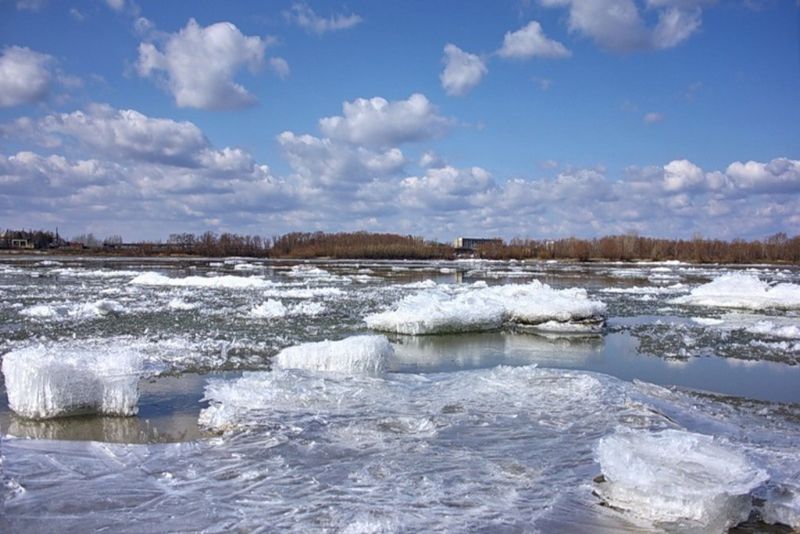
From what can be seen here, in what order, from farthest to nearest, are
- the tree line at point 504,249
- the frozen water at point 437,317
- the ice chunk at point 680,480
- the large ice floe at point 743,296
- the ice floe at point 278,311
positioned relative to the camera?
the tree line at point 504,249 → the large ice floe at point 743,296 → the ice floe at point 278,311 → the frozen water at point 437,317 → the ice chunk at point 680,480

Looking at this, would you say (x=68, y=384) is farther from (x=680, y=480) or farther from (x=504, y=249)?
(x=504, y=249)

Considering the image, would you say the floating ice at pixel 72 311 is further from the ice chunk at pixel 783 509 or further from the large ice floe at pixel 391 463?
the ice chunk at pixel 783 509

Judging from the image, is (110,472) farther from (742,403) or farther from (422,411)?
(742,403)

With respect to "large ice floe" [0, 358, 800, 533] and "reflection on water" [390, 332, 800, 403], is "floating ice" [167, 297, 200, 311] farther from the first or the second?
"large ice floe" [0, 358, 800, 533]

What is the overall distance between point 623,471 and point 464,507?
1296 millimetres

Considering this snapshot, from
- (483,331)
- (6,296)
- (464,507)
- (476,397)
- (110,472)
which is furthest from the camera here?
(6,296)

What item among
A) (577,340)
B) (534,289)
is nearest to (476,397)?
(577,340)

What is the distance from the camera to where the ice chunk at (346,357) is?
929 cm

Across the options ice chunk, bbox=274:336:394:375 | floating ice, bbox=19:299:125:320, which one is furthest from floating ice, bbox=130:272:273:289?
ice chunk, bbox=274:336:394:375

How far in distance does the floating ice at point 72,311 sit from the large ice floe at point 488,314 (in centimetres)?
689

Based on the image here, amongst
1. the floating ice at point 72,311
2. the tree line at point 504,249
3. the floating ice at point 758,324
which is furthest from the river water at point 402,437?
the tree line at point 504,249

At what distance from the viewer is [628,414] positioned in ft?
23.7

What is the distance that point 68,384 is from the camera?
6.81m

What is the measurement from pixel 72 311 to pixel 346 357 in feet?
32.2
